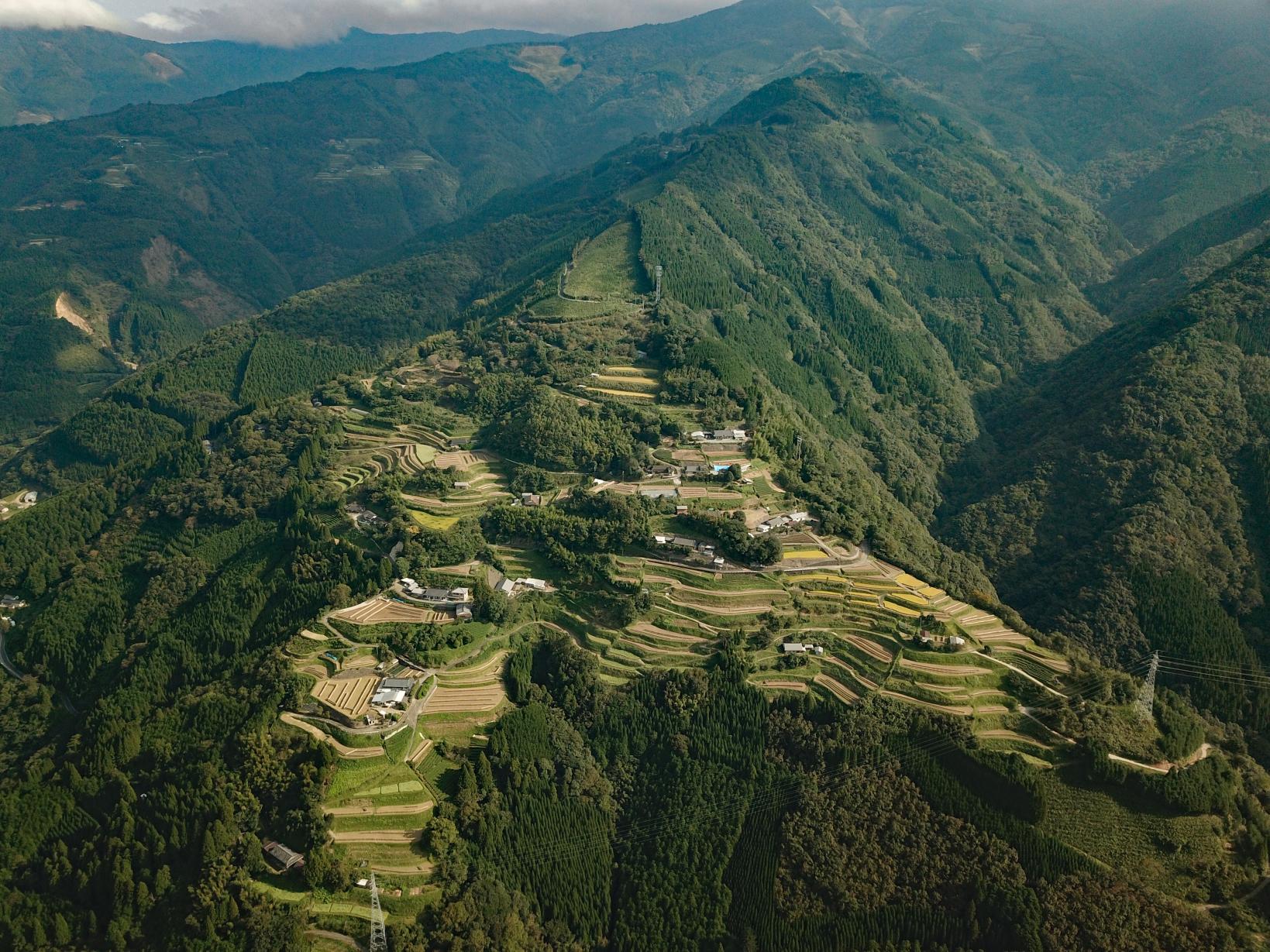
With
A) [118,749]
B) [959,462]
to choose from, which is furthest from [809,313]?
[118,749]

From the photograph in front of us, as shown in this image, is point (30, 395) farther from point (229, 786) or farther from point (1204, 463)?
point (1204, 463)

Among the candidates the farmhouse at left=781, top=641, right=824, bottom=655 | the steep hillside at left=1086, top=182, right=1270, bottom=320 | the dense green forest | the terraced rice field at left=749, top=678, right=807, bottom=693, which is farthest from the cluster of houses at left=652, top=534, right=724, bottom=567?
the steep hillside at left=1086, top=182, right=1270, bottom=320

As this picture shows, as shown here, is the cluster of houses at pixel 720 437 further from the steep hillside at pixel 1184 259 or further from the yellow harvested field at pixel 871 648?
the steep hillside at pixel 1184 259

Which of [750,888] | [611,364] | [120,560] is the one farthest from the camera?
[611,364]

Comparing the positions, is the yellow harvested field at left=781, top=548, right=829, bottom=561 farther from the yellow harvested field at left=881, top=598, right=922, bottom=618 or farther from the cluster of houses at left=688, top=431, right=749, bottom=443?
the cluster of houses at left=688, top=431, right=749, bottom=443

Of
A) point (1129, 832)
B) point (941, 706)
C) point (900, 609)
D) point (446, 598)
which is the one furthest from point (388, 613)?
point (1129, 832)

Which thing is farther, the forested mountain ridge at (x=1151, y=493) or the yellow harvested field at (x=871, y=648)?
the forested mountain ridge at (x=1151, y=493)

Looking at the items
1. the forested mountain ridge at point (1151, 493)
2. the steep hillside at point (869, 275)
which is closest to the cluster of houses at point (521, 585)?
the steep hillside at point (869, 275)
